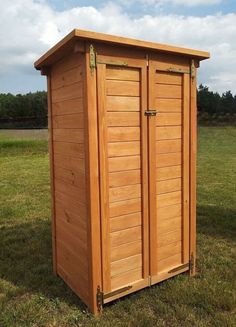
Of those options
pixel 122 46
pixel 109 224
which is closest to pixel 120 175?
pixel 109 224

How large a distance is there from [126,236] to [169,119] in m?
1.30

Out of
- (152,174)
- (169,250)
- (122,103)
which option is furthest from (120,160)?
(169,250)

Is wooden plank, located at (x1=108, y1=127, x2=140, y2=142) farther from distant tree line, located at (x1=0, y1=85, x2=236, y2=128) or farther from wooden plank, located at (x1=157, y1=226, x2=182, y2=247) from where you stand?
distant tree line, located at (x1=0, y1=85, x2=236, y2=128)

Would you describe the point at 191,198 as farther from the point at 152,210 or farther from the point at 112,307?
the point at 112,307

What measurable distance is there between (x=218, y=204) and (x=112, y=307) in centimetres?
445

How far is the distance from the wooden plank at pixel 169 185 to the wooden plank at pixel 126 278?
87 cm

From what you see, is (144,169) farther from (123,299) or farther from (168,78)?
(123,299)

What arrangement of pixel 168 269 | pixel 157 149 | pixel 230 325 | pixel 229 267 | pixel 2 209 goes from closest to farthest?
pixel 230 325 → pixel 157 149 → pixel 168 269 → pixel 229 267 → pixel 2 209

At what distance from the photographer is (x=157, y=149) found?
3645mm

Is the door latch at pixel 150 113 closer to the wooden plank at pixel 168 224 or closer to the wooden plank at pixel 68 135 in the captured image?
the wooden plank at pixel 68 135

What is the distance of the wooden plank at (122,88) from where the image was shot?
3.22 metres

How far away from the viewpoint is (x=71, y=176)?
11.9 feet

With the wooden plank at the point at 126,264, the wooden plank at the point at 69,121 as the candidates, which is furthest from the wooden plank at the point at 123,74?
the wooden plank at the point at 126,264

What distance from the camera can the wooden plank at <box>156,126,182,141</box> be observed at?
3.63 m
